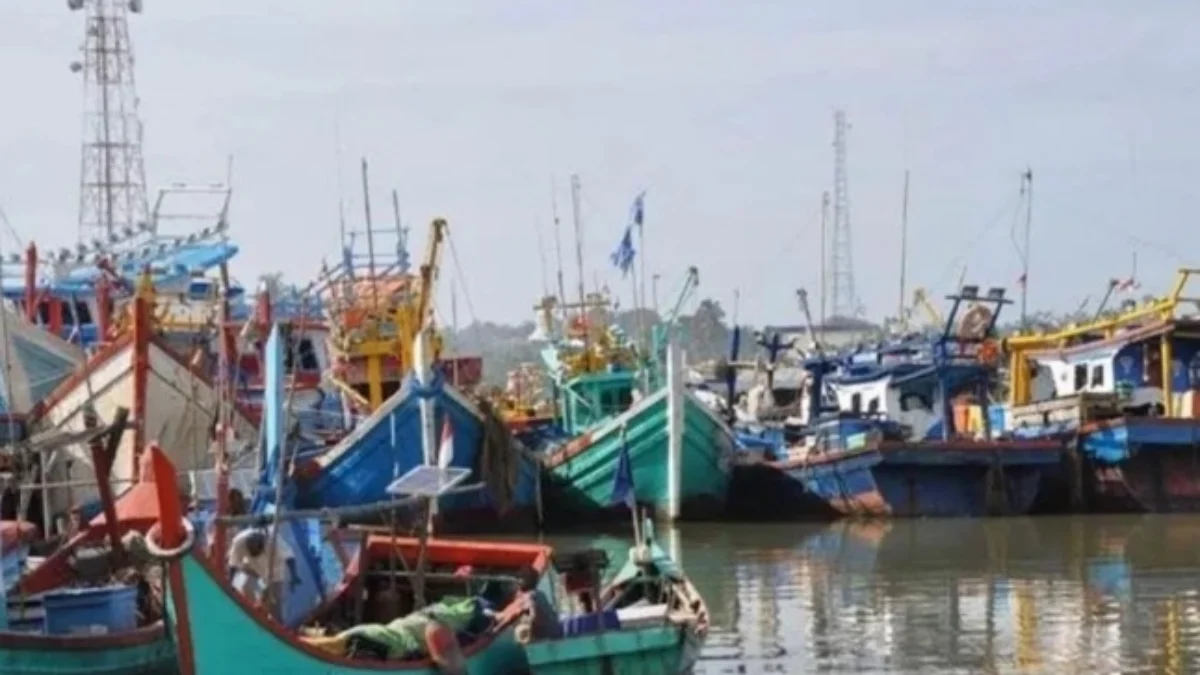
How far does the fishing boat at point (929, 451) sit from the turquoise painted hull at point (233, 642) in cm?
2044

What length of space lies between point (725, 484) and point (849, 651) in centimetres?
1591

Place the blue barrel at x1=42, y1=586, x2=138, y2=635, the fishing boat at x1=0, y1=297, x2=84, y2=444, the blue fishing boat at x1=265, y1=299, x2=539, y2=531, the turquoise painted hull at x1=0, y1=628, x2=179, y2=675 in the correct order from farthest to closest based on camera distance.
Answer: the blue fishing boat at x1=265, y1=299, x2=539, y2=531 → the fishing boat at x1=0, y1=297, x2=84, y2=444 → the blue barrel at x1=42, y1=586, x2=138, y2=635 → the turquoise painted hull at x1=0, y1=628, x2=179, y2=675

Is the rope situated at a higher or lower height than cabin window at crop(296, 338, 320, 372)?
lower

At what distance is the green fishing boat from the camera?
1400 centimetres

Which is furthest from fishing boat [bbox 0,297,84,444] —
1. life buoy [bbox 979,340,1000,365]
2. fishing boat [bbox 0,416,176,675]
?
life buoy [bbox 979,340,1000,365]

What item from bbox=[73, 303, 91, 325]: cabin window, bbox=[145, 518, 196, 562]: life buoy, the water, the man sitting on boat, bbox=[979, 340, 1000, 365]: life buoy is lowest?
the water

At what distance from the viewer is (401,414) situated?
31.0 meters

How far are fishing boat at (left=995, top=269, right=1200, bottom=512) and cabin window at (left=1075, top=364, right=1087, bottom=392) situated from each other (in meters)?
0.02

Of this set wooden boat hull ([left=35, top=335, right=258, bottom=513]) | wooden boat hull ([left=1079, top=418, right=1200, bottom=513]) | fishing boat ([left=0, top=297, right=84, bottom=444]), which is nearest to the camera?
wooden boat hull ([left=35, top=335, right=258, bottom=513])

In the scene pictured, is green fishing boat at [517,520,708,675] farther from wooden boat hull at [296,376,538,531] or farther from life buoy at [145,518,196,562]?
wooden boat hull at [296,376,538,531]

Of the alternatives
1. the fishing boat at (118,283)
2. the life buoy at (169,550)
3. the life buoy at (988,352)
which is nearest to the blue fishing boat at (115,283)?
the fishing boat at (118,283)

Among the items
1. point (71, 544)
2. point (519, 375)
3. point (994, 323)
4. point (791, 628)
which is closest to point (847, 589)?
point (791, 628)

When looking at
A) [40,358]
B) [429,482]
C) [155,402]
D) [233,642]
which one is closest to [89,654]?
[233,642]

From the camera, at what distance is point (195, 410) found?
87.1ft
